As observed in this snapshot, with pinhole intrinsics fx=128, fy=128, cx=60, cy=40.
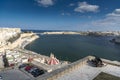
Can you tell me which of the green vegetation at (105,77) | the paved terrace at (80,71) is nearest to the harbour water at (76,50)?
the paved terrace at (80,71)

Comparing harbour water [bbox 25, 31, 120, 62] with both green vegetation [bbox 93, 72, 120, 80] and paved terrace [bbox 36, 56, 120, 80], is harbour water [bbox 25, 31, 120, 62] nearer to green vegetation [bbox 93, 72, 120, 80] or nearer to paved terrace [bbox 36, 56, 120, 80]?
paved terrace [bbox 36, 56, 120, 80]

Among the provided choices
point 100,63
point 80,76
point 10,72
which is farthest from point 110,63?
point 10,72

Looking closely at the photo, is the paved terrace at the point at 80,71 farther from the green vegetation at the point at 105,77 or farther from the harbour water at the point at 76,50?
the harbour water at the point at 76,50

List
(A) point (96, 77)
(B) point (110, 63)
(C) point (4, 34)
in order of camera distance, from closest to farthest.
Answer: (A) point (96, 77), (B) point (110, 63), (C) point (4, 34)

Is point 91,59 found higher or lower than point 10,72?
higher

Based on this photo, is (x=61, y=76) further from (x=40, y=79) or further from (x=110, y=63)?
(x=110, y=63)

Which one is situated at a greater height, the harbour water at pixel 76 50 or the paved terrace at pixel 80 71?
the paved terrace at pixel 80 71

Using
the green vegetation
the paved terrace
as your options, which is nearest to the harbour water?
the paved terrace

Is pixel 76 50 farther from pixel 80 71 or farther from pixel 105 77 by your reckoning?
pixel 105 77
